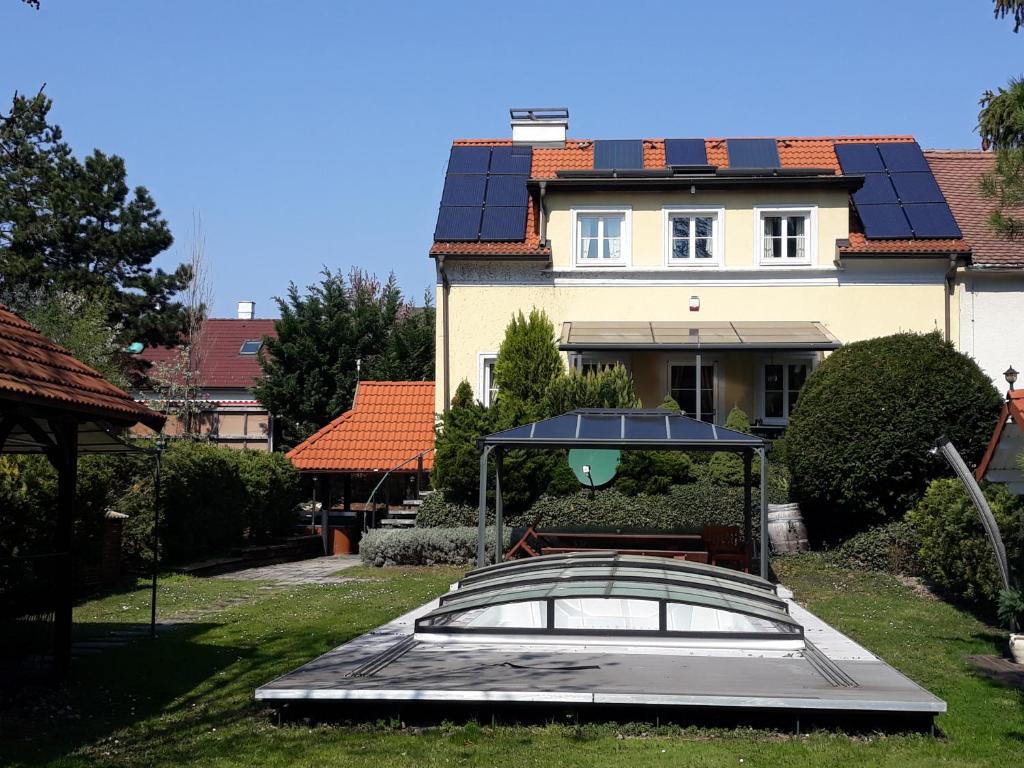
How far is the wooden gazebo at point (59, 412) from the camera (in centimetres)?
950

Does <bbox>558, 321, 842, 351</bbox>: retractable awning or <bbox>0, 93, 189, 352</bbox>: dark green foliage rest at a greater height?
<bbox>0, 93, 189, 352</bbox>: dark green foliage

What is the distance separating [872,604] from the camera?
15.5 meters

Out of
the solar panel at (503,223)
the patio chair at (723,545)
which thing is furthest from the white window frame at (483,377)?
the patio chair at (723,545)

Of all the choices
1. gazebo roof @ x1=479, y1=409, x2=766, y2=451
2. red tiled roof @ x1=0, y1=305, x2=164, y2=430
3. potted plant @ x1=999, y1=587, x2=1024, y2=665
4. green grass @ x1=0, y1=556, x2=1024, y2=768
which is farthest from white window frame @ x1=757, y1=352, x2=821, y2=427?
red tiled roof @ x1=0, y1=305, x2=164, y2=430

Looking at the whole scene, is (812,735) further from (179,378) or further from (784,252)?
(179,378)

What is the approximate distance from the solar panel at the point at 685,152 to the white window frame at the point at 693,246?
7.29ft

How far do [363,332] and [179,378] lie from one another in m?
9.76

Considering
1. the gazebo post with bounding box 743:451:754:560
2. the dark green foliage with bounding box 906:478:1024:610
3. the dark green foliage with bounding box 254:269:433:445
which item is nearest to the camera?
the dark green foliage with bounding box 906:478:1024:610

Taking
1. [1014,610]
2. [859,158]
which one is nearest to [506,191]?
[859,158]

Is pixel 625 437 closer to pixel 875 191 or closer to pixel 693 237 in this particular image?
pixel 693 237

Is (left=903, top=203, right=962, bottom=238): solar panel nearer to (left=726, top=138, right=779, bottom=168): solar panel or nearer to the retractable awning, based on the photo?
the retractable awning

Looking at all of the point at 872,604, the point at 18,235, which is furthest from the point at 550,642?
the point at 18,235

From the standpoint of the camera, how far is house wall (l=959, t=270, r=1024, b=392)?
2475 cm

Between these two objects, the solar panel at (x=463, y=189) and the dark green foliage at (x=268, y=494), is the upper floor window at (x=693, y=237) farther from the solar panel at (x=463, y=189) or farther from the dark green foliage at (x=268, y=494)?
the dark green foliage at (x=268, y=494)
